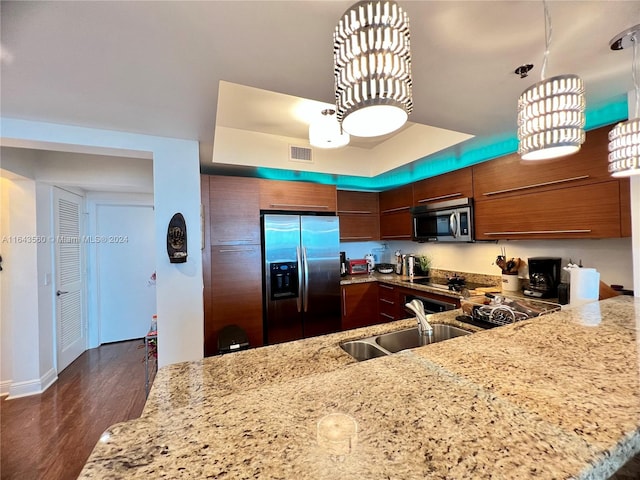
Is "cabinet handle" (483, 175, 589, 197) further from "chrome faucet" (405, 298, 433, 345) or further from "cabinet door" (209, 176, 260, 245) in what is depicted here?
"cabinet door" (209, 176, 260, 245)

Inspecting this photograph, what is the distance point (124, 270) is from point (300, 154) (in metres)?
3.06

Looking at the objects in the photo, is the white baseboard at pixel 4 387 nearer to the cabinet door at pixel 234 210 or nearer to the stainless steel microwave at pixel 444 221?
the cabinet door at pixel 234 210

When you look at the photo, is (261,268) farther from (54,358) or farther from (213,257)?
(54,358)

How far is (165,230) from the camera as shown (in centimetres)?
211

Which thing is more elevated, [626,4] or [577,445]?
[626,4]

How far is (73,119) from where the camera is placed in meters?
1.75

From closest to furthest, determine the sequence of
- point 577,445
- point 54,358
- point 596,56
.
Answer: point 577,445, point 596,56, point 54,358

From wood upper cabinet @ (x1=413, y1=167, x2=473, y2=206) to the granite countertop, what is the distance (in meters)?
2.04

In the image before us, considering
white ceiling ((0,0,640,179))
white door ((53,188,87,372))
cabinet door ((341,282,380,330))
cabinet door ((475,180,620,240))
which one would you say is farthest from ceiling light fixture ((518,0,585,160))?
white door ((53,188,87,372))

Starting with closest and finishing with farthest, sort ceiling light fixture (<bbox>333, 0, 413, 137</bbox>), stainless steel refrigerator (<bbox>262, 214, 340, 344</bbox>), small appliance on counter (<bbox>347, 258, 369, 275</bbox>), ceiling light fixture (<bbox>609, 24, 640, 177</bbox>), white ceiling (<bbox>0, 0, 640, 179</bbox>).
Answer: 1. ceiling light fixture (<bbox>333, 0, 413, 137</bbox>)
2. white ceiling (<bbox>0, 0, 640, 179</bbox>)
3. ceiling light fixture (<bbox>609, 24, 640, 177</bbox>)
4. stainless steel refrigerator (<bbox>262, 214, 340, 344</bbox>)
5. small appliance on counter (<bbox>347, 258, 369, 275</bbox>)

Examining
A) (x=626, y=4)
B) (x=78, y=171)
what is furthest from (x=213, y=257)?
(x=626, y=4)

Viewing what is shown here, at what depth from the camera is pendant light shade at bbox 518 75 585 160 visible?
2.86 feet

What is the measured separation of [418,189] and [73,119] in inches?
129

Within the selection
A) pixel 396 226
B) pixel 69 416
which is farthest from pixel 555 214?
pixel 69 416
